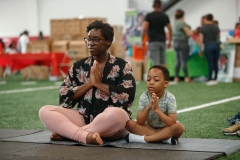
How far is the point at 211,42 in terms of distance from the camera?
11.9 meters

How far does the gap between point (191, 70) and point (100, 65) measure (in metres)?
8.70

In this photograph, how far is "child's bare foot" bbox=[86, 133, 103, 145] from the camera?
13.3 ft

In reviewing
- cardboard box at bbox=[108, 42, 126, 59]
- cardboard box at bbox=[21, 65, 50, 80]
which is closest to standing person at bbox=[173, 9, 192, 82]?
cardboard box at bbox=[108, 42, 126, 59]

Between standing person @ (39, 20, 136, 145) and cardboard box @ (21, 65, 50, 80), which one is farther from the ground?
standing person @ (39, 20, 136, 145)

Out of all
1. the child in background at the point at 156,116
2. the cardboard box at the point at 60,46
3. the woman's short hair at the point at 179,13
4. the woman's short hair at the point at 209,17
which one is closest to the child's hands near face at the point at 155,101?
the child in background at the point at 156,116

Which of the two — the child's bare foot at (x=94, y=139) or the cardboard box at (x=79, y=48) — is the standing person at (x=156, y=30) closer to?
the cardboard box at (x=79, y=48)

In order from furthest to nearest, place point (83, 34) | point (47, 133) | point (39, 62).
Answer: point (83, 34) → point (39, 62) → point (47, 133)

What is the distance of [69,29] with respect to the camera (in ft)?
51.9

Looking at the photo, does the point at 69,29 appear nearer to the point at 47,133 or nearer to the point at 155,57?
the point at 155,57

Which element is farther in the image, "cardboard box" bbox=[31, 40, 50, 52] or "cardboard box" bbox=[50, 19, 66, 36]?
"cardboard box" bbox=[50, 19, 66, 36]

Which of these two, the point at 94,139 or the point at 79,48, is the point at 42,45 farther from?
the point at 94,139

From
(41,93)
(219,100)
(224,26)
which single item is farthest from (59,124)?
(224,26)

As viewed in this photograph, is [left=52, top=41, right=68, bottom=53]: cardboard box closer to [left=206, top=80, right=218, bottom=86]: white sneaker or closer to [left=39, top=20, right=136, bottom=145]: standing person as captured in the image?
[left=206, top=80, right=218, bottom=86]: white sneaker

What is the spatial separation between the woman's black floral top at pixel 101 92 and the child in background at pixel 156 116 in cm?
16
